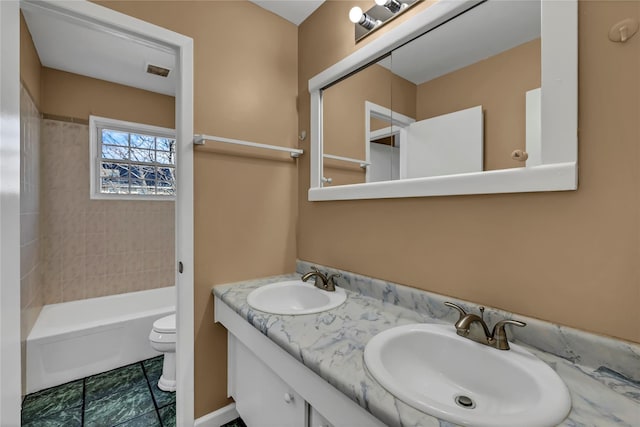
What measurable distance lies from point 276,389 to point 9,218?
946mm

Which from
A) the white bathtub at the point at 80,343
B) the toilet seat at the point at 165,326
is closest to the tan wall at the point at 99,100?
the white bathtub at the point at 80,343

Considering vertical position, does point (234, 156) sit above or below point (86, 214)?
above

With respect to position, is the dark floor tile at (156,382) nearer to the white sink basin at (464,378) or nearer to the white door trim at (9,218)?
the white door trim at (9,218)

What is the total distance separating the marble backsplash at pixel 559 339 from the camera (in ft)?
2.17

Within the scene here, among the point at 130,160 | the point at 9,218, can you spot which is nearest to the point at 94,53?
the point at 130,160

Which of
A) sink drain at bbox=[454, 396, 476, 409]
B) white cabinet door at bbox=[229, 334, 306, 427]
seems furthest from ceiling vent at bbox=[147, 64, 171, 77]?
sink drain at bbox=[454, 396, 476, 409]

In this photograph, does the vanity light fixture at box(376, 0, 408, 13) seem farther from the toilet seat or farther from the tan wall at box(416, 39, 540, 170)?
the toilet seat

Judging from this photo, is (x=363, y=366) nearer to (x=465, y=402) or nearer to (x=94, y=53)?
(x=465, y=402)

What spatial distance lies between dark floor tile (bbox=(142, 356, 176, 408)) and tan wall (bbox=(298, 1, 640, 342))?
1.66 metres

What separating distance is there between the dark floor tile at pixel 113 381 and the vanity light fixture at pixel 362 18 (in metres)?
2.59

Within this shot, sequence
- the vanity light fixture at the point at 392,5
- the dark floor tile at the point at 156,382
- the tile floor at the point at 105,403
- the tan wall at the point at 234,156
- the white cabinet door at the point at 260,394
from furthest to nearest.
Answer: the dark floor tile at the point at 156,382 < the tile floor at the point at 105,403 < the tan wall at the point at 234,156 < the vanity light fixture at the point at 392,5 < the white cabinet door at the point at 260,394

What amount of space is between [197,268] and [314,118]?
1071 mm

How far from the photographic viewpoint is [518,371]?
2.28 ft

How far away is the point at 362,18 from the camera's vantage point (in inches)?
51.3
